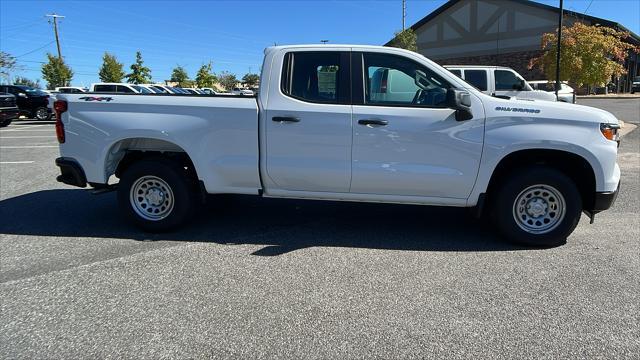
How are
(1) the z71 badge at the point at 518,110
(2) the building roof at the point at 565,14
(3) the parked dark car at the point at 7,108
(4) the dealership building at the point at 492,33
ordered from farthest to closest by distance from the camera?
(4) the dealership building at the point at 492,33 → (2) the building roof at the point at 565,14 → (3) the parked dark car at the point at 7,108 → (1) the z71 badge at the point at 518,110

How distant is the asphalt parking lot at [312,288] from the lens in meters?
2.99

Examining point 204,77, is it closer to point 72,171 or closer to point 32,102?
point 32,102

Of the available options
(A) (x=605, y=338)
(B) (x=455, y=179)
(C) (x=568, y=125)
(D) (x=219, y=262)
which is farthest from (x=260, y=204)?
(A) (x=605, y=338)

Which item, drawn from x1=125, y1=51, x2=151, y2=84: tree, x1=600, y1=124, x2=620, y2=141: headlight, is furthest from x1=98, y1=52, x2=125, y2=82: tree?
x1=600, y1=124, x2=620, y2=141: headlight

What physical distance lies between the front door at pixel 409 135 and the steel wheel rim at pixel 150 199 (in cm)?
213

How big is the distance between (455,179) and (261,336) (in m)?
2.58

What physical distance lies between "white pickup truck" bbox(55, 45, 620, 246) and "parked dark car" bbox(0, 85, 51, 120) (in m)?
21.3

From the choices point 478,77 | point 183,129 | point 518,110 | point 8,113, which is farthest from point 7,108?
point 518,110

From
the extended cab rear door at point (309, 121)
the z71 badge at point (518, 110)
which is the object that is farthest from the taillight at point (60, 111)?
the z71 badge at point (518, 110)

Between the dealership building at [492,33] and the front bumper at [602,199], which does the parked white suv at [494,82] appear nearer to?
the front bumper at [602,199]

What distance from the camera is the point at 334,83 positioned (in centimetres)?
475

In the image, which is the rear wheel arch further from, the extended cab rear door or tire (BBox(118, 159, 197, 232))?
the extended cab rear door

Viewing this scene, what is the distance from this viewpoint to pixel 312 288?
3.79 meters

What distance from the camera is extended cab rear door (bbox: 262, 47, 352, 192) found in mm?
4656
